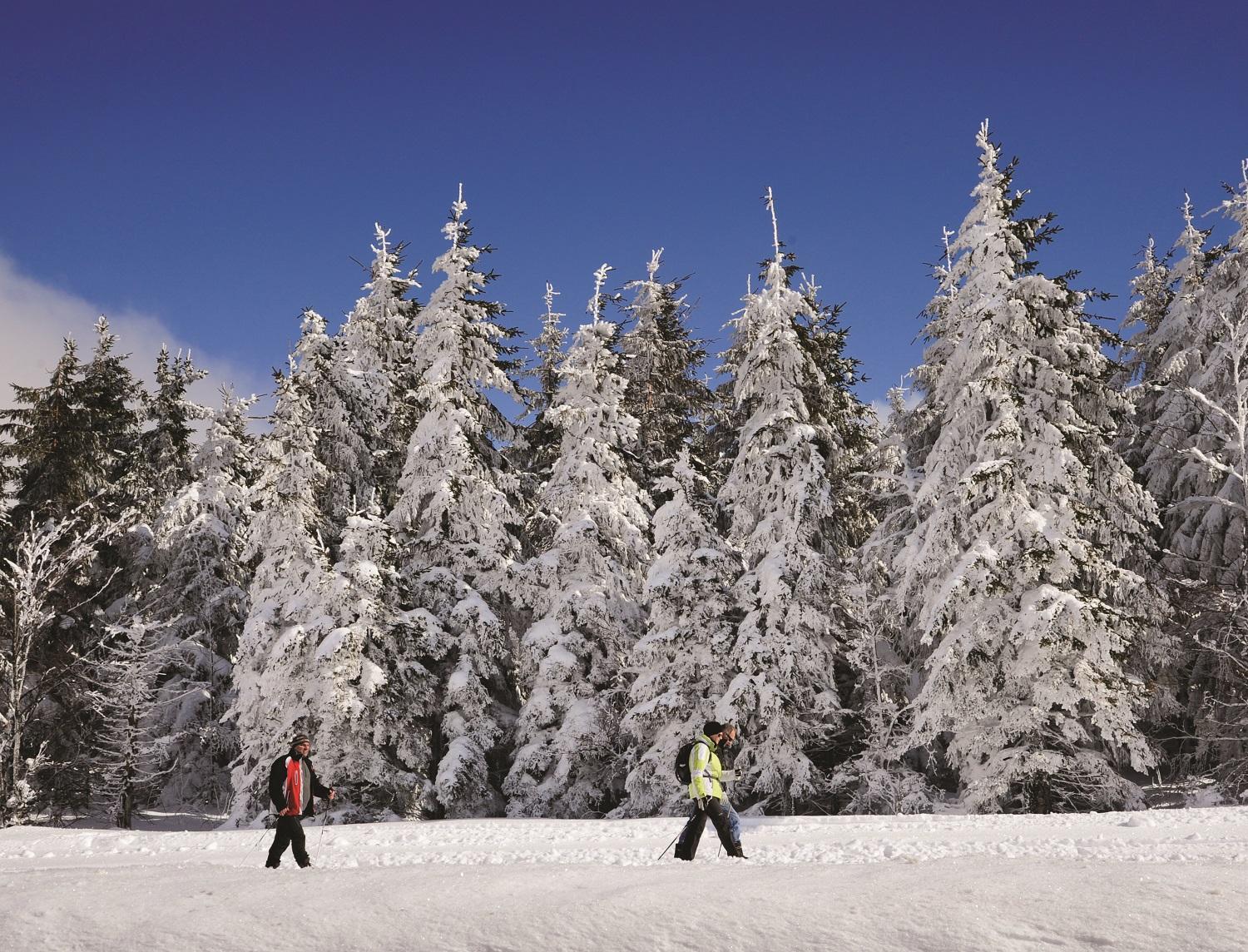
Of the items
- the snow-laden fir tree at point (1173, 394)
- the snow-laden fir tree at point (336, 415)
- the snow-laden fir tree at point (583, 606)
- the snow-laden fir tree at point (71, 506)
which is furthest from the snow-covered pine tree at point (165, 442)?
the snow-laden fir tree at point (1173, 394)

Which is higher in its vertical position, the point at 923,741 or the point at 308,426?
the point at 308,426

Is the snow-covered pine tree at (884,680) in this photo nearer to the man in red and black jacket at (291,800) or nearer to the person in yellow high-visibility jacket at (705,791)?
the person in yellow high-visibility jacket at (705,791)

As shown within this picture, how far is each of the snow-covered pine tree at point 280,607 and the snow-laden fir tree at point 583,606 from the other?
5321 millimetres

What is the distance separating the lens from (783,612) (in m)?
20.7

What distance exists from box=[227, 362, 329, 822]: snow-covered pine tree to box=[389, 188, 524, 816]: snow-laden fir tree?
8.04 ft

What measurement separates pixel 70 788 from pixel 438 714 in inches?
482

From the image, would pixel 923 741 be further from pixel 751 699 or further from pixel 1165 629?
pixel 1165 629

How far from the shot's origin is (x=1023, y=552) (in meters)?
18.0

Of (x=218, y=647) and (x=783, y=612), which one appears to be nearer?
(x=783, y=612)

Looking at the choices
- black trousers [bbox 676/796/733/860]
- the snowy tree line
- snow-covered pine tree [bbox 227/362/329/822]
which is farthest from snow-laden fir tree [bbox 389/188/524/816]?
black trousers [bbox 676/796/733/860]

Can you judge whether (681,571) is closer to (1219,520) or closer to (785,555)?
(785,555)

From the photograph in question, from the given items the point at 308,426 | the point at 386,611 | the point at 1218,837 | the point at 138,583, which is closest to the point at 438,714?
the point at 386,611

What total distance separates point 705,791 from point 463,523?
15947 mm

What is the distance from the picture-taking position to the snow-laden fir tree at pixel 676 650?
20.6 m
